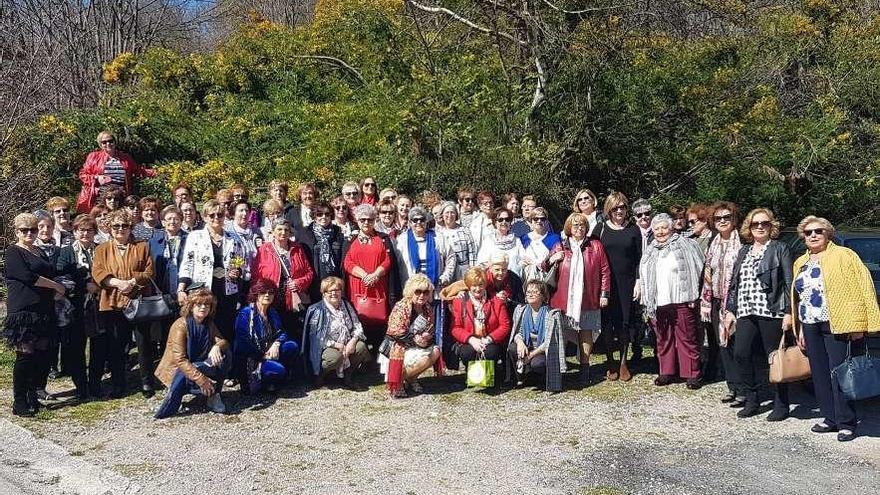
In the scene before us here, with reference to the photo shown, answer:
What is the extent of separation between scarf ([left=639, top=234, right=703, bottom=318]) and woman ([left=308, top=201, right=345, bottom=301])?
9.22 feet

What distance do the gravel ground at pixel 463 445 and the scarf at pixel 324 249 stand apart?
1.16 metres

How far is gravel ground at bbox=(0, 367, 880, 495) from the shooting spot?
525 cm

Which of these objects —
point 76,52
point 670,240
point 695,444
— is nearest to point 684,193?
point 670,240

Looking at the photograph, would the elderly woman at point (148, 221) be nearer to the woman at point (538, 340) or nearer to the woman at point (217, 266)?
the woman at point (217, 266)

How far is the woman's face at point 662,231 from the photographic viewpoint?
719 centimetres

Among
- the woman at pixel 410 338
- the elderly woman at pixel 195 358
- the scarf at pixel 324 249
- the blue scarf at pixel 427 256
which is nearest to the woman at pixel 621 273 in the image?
the blue scarf at pixel 427 256

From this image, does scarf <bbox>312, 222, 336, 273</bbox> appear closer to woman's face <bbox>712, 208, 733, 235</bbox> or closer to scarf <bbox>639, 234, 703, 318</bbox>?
scarf <bbox>639, 234, 703, 318</bbox>

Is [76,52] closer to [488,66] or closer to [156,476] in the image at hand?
[488,66]

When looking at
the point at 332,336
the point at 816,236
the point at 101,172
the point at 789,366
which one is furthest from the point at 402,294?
the point at 101,172

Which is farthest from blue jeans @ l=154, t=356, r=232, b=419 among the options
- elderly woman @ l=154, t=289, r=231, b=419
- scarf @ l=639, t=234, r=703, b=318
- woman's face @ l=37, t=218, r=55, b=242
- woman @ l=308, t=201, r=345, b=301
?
scarf @ l=639, t=234, r=703, b=318

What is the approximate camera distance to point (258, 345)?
23.3ft

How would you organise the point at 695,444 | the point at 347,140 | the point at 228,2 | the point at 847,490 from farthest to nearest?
the point at 228,2, the point at 347,140, the point at 695,444, the point at 847,490

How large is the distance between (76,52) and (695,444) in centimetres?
1969

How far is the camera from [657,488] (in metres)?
5.14
